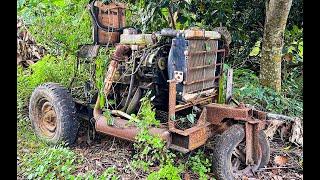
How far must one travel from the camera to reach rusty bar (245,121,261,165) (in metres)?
3.84

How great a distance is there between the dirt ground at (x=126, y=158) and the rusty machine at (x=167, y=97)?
21 cm

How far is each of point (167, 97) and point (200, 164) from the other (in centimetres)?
92

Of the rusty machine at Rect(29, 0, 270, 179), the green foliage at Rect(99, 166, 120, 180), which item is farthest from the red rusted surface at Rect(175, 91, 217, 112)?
the green foliage at Rect(99, 166, 120, 180)

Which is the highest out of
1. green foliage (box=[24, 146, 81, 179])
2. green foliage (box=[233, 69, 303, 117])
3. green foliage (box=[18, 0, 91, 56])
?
green foliage (box=[18, 0, 91, 56])

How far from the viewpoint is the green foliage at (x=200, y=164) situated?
12.5 feet

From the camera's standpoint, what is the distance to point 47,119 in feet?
15.7

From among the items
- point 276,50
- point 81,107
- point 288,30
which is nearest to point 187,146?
point 81,107

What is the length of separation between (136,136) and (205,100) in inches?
41.2

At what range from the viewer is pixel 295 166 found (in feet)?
14.1

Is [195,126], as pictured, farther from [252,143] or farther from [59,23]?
[59,23]

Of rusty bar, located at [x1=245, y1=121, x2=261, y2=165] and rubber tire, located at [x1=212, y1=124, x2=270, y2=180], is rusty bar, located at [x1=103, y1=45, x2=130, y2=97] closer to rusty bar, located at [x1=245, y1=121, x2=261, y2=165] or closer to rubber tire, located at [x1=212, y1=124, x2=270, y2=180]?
rubber tire, located at [x1=212, y1=124, x2=270, y2=180]

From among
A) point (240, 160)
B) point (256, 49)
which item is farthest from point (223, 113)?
point (256, 49)

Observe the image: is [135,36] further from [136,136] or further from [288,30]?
→ [288,30]

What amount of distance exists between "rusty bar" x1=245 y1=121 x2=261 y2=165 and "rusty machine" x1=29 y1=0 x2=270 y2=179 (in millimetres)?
11
